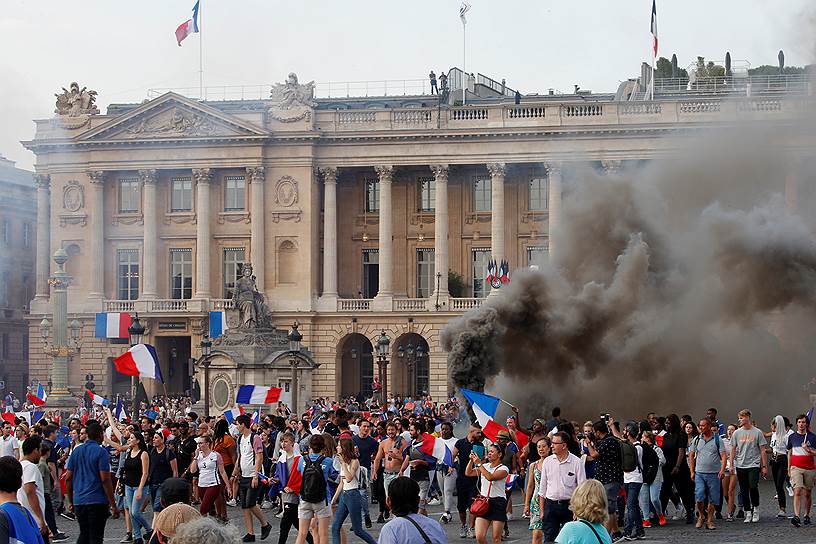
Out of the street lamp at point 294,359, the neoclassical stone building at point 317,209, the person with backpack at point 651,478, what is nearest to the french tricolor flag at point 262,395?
the street lamp at point 294,359

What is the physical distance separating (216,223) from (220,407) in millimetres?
32381

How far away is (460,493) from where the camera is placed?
22.6 meters

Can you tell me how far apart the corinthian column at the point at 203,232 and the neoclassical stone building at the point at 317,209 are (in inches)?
3.3

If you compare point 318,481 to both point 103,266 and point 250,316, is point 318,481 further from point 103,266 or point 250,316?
point 103,266

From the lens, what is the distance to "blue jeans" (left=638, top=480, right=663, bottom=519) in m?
22.6

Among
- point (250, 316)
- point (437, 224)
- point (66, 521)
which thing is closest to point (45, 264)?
point (437, 224)

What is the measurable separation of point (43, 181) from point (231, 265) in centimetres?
1037

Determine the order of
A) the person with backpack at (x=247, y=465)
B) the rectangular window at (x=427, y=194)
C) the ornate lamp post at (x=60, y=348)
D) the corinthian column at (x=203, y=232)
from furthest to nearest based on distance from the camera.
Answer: the rectangular window at (x=427, y=194) < the corinthian column at (x=203, y=232) < the ornate lamp post at (x=60, y=348) < the person with backpack at (x=247, y=465)

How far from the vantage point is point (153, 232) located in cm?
7881

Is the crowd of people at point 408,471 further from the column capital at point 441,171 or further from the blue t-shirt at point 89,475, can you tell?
the column capital at point 441,171

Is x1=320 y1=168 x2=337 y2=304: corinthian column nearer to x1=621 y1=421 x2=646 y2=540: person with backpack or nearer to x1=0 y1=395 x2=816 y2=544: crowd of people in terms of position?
x1=0 y1=395 x2=816 y2=544: crowd of people

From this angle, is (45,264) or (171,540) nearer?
(171,540)

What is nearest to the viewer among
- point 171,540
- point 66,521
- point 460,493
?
point 171,540

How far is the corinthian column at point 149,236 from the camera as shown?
78.2 metres
